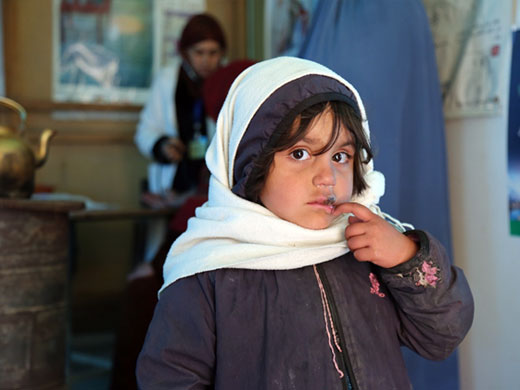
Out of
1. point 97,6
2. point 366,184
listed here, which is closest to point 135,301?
point 366,184

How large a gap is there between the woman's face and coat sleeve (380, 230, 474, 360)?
2100 millimetres

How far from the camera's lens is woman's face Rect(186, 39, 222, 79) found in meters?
2.97

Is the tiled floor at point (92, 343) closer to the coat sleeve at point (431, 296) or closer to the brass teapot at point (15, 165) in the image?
the brass teapot at point (15, 165)

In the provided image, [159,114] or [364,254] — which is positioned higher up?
[159,114]

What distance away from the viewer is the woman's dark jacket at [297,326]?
39.4 inches

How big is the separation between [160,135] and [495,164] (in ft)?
6.06

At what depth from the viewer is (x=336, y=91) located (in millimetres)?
1091

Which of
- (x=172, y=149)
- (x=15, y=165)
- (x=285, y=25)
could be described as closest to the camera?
(x=15, y=165)

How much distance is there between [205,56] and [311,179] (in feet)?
6.79

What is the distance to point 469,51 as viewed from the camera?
1755mm

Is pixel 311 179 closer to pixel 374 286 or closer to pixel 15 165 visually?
pixel 374 286

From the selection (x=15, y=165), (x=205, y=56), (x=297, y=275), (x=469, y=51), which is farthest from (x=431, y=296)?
(x=205, y=56)

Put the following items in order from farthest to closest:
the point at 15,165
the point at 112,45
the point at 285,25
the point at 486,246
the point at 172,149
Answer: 1. the point at 112,45
2. the point at 285,25
3. the point at 172,149
4. the point at 15,165
5. the point at 486,246

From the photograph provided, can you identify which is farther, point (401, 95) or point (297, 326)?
point (401, 95)
